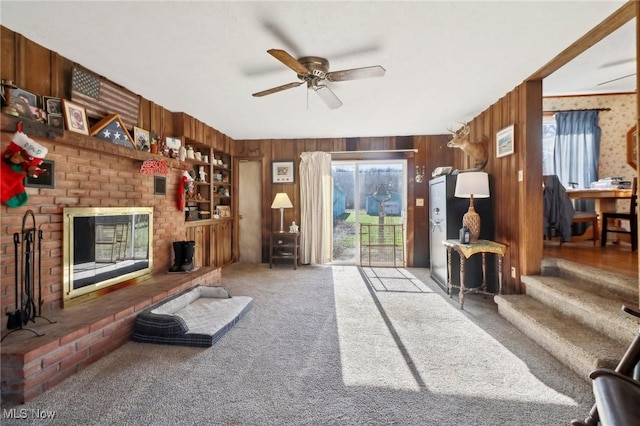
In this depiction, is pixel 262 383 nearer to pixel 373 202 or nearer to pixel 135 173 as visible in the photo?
pixel 135 173

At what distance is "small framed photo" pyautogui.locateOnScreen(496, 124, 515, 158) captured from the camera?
317cm

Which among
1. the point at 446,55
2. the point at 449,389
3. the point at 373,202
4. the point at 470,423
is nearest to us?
the point at 470,423

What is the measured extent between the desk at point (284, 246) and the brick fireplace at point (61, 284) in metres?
2.10

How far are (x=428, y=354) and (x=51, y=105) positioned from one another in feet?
11.8

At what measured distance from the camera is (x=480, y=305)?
10.6 feet

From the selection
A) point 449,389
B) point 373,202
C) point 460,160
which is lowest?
point 449,389

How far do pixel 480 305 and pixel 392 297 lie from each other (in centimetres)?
98

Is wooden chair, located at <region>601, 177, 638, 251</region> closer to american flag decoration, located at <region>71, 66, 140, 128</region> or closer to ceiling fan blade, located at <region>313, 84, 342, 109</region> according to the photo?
ceiling fan blade, located at <region>313, 84, 342, 109</region>

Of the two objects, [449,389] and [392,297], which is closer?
[449,389]

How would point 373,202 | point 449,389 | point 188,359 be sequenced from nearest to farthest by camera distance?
1. point 449,389
2. point 188,359
3. point 373,202

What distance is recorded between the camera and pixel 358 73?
7.49ft

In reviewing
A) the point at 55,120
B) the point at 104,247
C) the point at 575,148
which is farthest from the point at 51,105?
the point at 575,148

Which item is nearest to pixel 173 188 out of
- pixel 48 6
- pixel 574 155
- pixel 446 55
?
pixel 48 6

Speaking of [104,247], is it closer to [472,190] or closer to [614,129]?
[472,190]
